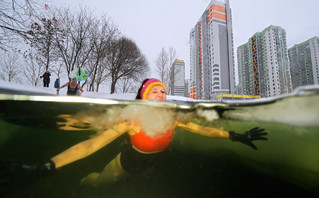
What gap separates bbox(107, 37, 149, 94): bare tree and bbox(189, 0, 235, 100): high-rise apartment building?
58.5 feet

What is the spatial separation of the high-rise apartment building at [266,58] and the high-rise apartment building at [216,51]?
11.6ft

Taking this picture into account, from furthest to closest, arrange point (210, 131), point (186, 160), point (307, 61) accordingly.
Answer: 1. point (307, 61)
2. point (186, 160)
3. point (210, 131)

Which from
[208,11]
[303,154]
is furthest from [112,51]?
[208,11]

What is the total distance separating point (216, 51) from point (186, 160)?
29.9 meters

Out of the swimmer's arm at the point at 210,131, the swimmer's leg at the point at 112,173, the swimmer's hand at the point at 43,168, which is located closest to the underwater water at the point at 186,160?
the swimmer's hand at the point at 43,168

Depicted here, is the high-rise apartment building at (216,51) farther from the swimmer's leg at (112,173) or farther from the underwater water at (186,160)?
the swimmer's leg at (112,173)

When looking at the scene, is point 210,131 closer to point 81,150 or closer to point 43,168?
point 81,150

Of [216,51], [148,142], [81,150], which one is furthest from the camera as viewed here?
[216,51]

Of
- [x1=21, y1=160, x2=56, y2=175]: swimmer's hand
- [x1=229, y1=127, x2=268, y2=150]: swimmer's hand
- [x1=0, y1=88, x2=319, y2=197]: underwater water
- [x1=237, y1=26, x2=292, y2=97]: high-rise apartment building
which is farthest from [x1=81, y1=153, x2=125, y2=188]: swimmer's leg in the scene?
[x1=237, y1=26, x2=292, y2=97]: high-rise apartment building

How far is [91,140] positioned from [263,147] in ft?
22.8

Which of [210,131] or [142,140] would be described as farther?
[210,131]

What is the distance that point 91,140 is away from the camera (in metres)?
1.77

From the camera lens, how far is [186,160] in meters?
6.01

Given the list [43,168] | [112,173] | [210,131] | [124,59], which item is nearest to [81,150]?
[43,168]
